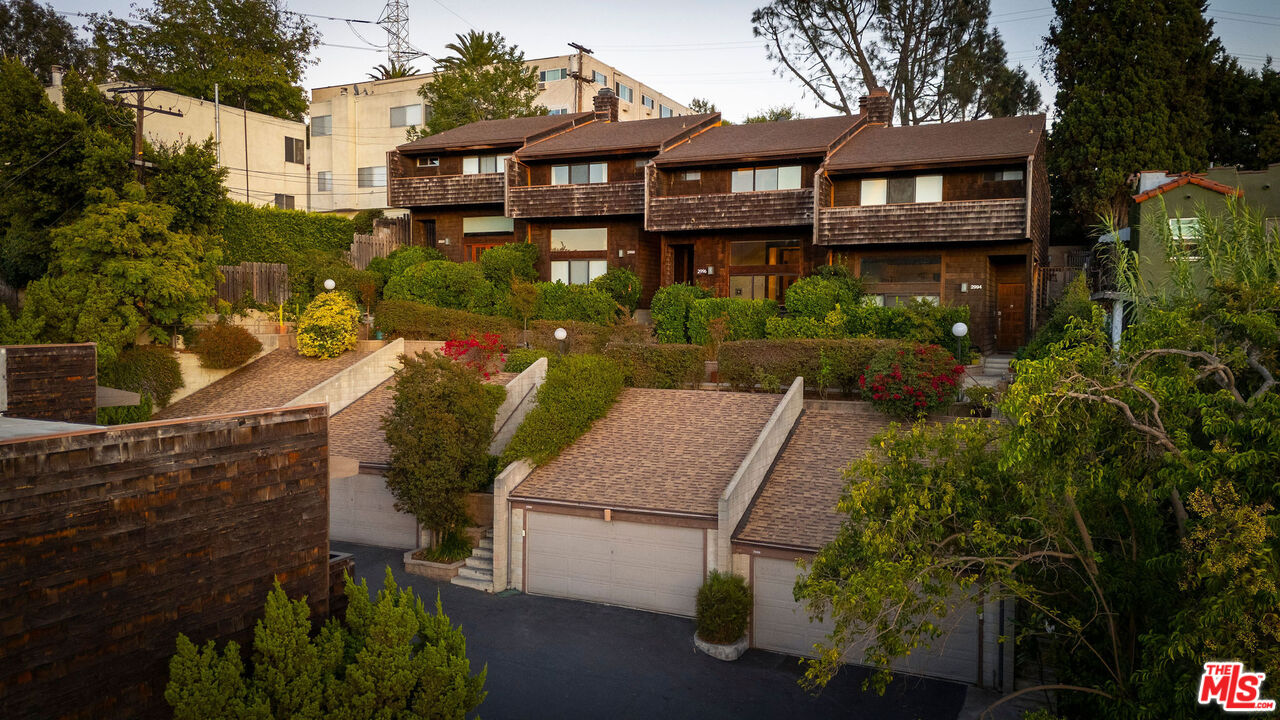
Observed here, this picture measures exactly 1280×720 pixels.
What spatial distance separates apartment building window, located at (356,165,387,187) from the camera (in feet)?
153

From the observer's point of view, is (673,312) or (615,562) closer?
(615,562)

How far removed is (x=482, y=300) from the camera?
3119 cm

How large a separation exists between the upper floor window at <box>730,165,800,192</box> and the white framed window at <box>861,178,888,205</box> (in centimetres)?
251

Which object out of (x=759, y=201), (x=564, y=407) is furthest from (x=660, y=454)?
(x=759, y=201)

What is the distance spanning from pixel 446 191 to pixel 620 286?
1019 cm

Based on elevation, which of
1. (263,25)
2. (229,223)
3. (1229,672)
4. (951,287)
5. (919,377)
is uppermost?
(263,25)

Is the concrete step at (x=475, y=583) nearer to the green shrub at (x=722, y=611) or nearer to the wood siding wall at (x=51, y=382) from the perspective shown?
the green shrub at (x=722, y=611)

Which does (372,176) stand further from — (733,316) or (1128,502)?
(1128,502)

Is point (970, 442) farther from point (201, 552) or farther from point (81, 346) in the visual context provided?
point (81, 346)

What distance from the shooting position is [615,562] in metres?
17.8

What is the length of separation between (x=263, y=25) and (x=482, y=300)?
2747 centimetres

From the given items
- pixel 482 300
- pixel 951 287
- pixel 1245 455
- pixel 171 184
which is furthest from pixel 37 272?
pixel 1245 455

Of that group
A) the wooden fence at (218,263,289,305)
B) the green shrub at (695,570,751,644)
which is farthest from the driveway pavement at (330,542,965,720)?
the wooden fence at (218,263,289,305)

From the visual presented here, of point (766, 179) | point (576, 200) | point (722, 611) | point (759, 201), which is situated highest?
point (766, 179)
